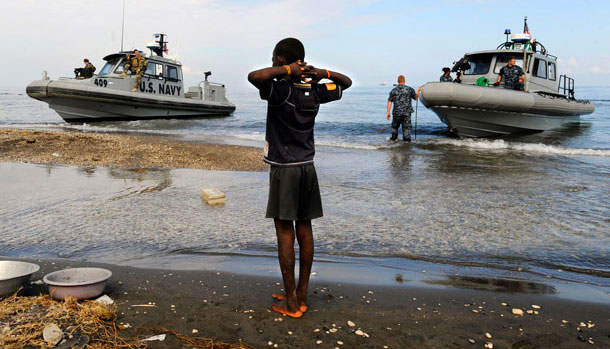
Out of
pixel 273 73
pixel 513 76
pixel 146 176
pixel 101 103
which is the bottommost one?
pixel 146 176

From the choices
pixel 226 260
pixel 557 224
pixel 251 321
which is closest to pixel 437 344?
pixel 251 321

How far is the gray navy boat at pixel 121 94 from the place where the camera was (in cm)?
1650

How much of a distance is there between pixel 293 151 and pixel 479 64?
45.6 ft

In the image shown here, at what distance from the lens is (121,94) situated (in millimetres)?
17281

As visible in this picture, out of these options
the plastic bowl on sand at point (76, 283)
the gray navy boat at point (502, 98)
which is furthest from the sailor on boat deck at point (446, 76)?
the plastic bowl on sand at point (76, 283)

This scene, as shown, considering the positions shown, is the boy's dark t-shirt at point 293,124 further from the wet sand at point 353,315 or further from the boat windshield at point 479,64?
the boat windshield at point 479,64

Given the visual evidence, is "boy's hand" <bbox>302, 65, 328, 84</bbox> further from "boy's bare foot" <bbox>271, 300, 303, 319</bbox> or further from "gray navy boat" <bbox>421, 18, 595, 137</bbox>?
"gray navy boat" <bbox>421, 18, 595, 137</bbox>

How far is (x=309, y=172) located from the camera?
2799mm

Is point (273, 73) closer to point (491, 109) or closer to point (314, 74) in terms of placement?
point (314, 74)

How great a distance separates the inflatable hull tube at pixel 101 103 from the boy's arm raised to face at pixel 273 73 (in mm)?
15906

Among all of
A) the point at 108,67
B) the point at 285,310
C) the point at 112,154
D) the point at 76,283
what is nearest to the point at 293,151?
the point at 285,310

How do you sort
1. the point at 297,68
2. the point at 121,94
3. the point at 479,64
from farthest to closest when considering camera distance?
the point at 121,94, the point at 479,64, the point at 297,68

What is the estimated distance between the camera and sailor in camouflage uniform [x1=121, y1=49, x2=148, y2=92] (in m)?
17.6

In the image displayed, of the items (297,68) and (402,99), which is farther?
(402,99)
